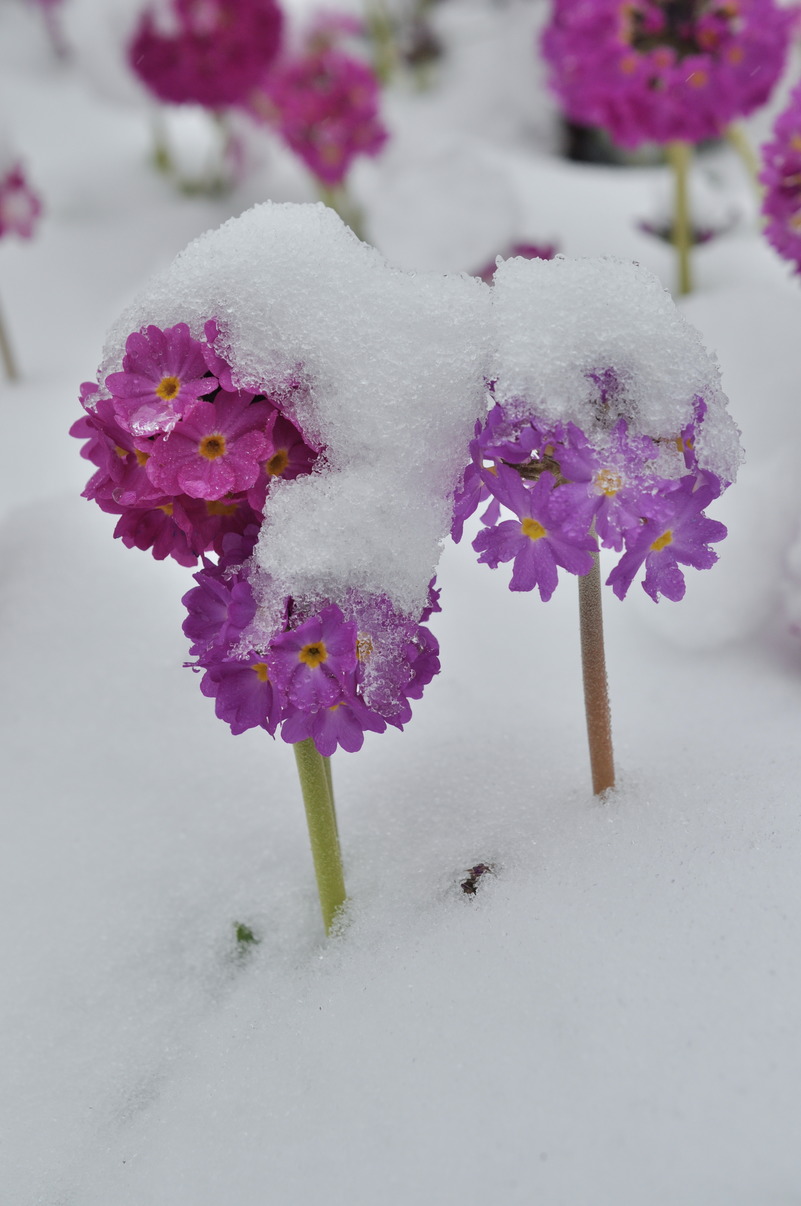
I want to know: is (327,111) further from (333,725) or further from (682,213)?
(333,725)

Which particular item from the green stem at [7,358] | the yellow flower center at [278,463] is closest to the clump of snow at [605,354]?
the yellow flower center at [278,463]

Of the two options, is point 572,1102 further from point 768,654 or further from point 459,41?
point 459,41

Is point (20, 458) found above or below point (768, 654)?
above

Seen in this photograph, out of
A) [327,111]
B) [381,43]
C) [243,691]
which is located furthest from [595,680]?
[381,43]

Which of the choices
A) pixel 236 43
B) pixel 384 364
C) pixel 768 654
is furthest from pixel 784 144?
pixel 236 43

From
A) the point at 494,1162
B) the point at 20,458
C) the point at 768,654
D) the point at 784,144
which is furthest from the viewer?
the point at 20,458

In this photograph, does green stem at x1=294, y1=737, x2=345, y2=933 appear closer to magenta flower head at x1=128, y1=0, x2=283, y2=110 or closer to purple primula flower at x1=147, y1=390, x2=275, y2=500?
purple primula flower at x1=147, y1=390, x2=275, y2=500
